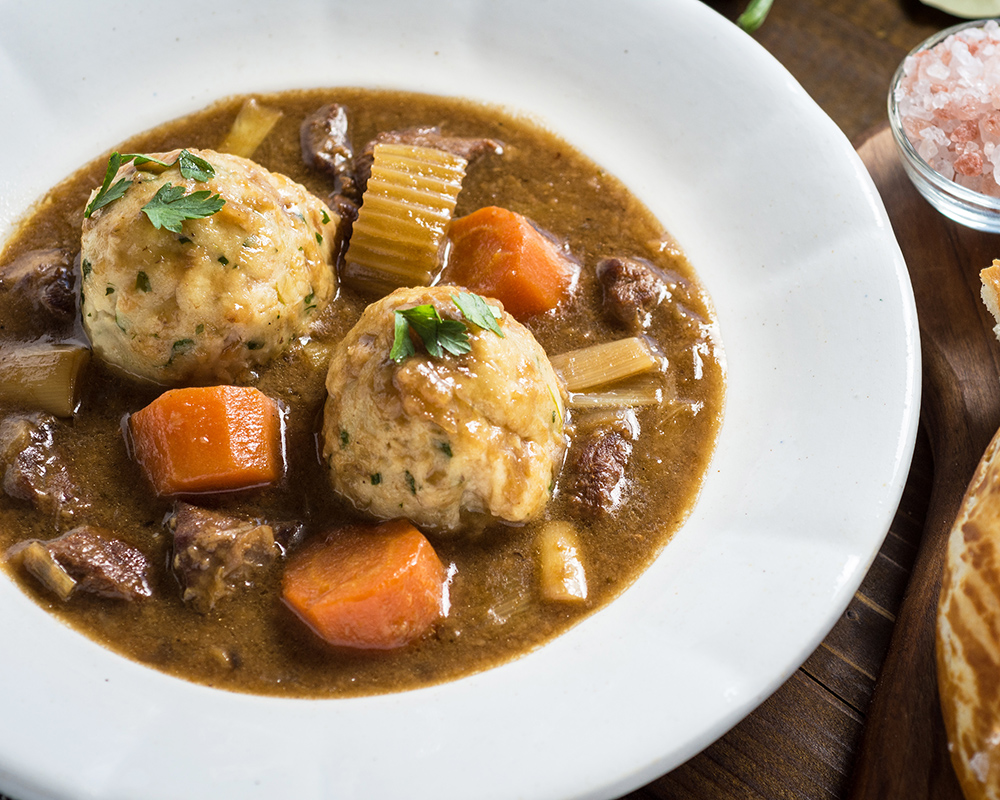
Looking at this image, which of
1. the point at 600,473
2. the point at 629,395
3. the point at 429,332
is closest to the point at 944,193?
the point at 629,395

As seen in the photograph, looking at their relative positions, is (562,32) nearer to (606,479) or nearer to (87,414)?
(606,479)

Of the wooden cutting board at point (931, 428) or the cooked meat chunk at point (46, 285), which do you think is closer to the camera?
the wooden cutting board at point (931, 428)

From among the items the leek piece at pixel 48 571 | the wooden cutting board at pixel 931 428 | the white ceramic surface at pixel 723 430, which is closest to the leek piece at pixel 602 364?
the white ceramic surface at pixel 723 430

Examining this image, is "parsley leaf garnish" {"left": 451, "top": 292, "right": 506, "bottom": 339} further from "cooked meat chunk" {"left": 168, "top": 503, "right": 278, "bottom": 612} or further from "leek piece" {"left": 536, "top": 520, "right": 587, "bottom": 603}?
"cooked meat chunk" {"left": 168, "top": 503, "right": 278, "bottom": 612}

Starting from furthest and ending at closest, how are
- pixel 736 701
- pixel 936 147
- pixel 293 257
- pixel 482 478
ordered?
pixel 936 147, pixel 293 257, pixel 482 478, pixel 736 701

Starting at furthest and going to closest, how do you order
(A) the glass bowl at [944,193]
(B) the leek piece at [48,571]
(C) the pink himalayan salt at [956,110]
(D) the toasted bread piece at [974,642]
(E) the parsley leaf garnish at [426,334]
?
(C) the pink himalayan salt at [956,110] → (A) the glass bowl at [944,193] → (B) the leek piece at [48,571] → (E) the parsley leaf garnish at [426,334] → (D) the toasted bread piece at [974,642]

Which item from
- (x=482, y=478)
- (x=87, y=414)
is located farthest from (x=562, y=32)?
(x=87, y=414)

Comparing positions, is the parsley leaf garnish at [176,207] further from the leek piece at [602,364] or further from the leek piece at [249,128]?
the leek piece at [602,364]
